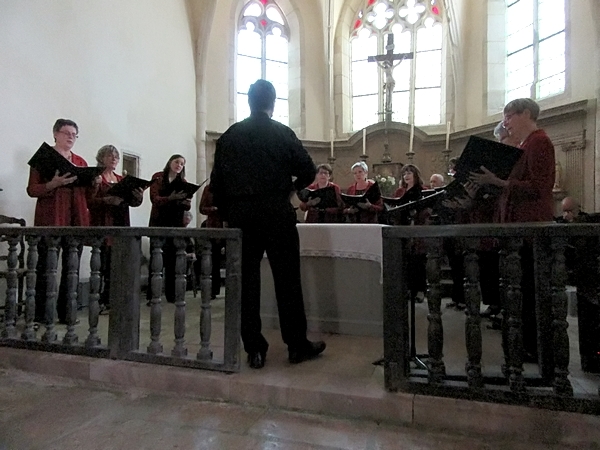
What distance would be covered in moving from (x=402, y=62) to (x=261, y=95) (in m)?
10.1

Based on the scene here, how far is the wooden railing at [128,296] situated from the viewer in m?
2.61

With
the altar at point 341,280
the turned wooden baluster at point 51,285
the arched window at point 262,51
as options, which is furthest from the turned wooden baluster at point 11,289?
the arched window at point 262,51

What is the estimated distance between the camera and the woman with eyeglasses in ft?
12.5

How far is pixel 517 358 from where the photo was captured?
2113mm

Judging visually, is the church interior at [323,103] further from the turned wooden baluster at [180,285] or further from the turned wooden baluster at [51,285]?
the turned wooden baluster at [180,285]

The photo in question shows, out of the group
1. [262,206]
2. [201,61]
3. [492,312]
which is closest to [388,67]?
[201,61]

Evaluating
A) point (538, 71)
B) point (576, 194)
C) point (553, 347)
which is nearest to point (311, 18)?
point (538, 71)

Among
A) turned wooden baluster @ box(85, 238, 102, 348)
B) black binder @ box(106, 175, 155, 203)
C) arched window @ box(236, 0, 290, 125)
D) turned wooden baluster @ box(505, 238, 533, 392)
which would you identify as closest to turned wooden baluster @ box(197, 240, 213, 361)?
turned wooden baluster @ box(85, 238, 102, 348)

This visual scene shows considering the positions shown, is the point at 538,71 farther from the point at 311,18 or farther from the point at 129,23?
the point at 129,23

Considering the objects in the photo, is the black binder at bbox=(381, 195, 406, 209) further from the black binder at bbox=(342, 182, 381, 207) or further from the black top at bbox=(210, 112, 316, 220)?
the black top at bbox=(210, 112, 316, 220)

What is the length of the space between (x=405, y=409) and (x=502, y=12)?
10814 mm

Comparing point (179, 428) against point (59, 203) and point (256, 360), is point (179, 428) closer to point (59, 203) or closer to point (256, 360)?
point (256, 360)

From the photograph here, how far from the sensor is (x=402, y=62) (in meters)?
11.9

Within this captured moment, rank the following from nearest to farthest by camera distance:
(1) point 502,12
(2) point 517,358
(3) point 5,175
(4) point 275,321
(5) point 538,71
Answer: (2) point 517,358
(4) point 275,321
(3) point 5,175
(5) point 538,71
(1) point 502,12
